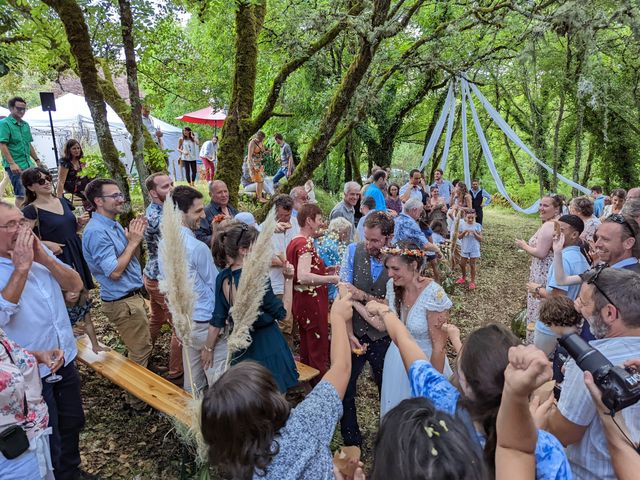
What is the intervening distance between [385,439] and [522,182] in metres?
24.4

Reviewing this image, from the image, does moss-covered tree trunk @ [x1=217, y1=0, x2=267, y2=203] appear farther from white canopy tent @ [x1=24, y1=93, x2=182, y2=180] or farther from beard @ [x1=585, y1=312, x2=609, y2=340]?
white canopy tent @ [x1=24, y1=93, x2=182, y2=180]

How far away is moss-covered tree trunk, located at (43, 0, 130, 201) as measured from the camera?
3.99 m

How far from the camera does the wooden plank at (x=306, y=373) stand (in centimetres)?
349

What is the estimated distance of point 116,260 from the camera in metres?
3.40

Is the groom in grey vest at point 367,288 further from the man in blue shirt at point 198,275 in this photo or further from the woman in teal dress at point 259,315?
the man in blue shirt at point 198,275

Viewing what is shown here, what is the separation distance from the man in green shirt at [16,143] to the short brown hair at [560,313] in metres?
6.31

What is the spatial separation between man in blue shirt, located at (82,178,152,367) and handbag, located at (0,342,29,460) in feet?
5.03

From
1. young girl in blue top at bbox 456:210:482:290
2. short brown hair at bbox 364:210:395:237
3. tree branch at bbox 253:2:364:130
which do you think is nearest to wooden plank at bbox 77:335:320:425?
short brown hair at bbox 364:210:395:237

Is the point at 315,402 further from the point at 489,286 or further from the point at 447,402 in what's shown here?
the point at 489,286

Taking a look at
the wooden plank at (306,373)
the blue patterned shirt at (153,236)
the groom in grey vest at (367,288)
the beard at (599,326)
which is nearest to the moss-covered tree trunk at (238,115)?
the blue patterned shirt at (153,236)

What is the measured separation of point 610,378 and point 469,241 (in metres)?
6.12

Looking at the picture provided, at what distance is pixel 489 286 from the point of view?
25.5 feet

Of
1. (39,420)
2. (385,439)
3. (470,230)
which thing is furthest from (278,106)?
(385,439)

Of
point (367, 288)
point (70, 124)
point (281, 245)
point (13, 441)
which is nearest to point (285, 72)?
point (281, 245)
